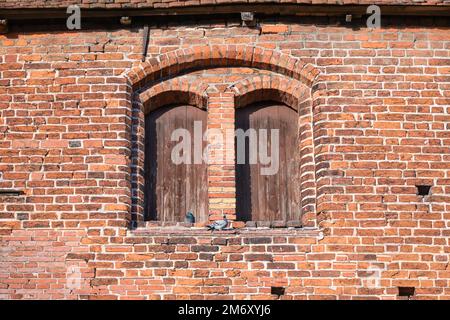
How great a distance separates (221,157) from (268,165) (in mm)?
536

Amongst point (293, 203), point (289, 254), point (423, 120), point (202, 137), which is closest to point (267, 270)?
point (289, 254)

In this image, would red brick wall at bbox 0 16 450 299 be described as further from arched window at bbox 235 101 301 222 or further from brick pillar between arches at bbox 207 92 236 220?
arched window at bbox 235 101 301 222

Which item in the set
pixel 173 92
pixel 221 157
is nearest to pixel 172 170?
pixel 221 157

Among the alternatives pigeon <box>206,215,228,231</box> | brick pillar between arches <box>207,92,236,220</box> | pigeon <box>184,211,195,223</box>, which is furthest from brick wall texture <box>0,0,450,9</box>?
pigeon <box>206,215,228,231</box>

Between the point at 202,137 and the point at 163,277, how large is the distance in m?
1.68

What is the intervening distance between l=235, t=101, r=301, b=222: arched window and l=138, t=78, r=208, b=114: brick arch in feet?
1.52

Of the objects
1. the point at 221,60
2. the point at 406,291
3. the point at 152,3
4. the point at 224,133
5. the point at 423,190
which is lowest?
the point at 406,291

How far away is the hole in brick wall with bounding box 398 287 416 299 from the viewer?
9414 mm

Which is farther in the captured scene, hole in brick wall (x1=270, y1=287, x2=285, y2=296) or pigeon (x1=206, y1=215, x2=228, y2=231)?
pigeon (x1=206, y1=215, x2=228, y2=231)

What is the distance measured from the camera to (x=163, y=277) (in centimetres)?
948

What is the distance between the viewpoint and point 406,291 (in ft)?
30.9

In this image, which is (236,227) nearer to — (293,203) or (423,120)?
(293,203)

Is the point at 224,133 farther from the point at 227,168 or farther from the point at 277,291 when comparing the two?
the point at 277,291

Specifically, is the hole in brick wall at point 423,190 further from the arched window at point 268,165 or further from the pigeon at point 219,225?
the pigeon at point 219,225
